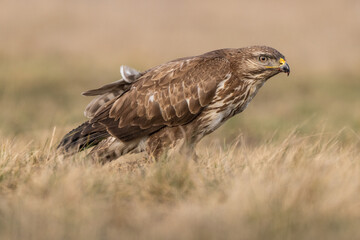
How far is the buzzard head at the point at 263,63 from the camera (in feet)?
19.2

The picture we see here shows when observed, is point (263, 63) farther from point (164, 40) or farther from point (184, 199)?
point (164, 40)

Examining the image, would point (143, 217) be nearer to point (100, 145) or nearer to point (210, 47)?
point (100, 145)

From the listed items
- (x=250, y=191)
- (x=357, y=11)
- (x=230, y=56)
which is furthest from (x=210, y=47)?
(x=250, y=191)

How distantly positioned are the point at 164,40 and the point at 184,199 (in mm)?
11560

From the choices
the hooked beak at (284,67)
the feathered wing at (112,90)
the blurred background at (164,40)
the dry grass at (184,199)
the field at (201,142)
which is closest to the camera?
the dry grass at (184,199)

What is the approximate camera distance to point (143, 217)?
397 centimetres

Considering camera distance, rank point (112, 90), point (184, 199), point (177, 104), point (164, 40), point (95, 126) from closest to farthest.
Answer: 1. point (184, 199)
2. point (177, 104)
3. point (95, 126)
4. point (112, 90)
5. point (164, 40)

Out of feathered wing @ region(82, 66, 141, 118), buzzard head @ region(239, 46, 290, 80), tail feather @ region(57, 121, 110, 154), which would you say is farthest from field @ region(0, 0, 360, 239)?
buzzard head @ region(239, 46, 290, 80)

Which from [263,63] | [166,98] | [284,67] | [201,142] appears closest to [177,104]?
[166,98]

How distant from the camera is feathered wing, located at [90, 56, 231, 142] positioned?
18.9 ft

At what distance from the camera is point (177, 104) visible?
230 inches

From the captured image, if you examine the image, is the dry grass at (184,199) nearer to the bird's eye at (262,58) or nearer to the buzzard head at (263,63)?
the buzzard head at (263,63)

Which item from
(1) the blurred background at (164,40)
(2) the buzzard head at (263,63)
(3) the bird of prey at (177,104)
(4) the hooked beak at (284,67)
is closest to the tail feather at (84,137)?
(3) the bird of prey at (177,104)

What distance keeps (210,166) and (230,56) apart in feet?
4.05
